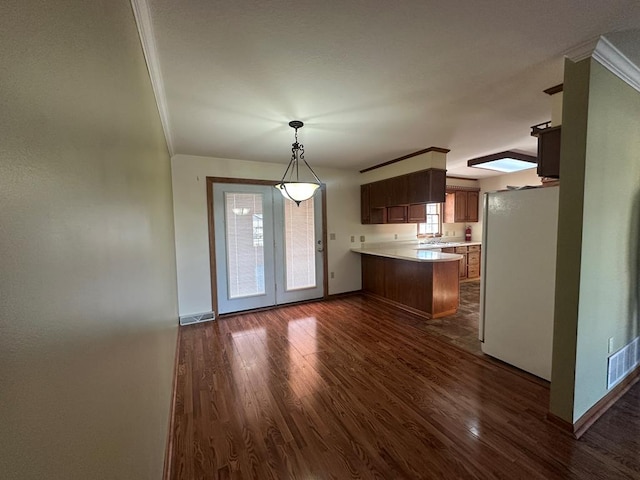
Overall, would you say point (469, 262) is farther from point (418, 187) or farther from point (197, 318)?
point (197, 318)

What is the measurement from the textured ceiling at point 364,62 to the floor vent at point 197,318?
2.34 m

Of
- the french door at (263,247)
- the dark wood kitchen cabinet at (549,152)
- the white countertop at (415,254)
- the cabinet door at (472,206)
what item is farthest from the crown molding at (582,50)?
the cabinet door at (472,206)

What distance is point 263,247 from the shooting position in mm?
4141

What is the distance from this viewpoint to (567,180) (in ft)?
5.56

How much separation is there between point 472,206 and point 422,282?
3.59 meters

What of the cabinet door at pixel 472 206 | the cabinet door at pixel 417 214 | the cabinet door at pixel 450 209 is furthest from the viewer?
the cabinet door at pixel 472 206

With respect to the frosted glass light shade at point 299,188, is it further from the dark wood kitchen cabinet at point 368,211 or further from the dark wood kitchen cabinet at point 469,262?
the dark wood kitchen cabinet at point 469,262

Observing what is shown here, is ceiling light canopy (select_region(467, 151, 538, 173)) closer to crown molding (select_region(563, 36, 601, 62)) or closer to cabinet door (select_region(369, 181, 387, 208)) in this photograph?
cabinet door (select_region(369, 181, 387, 208))

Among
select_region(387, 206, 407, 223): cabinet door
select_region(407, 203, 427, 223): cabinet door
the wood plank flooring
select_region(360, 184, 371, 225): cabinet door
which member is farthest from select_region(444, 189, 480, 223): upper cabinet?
the wood plank flooring

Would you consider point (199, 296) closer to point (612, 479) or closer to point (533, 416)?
point (533, 416)

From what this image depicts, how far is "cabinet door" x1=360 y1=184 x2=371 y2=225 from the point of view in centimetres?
486

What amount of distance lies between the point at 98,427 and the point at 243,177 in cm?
372

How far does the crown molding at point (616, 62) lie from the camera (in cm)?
159

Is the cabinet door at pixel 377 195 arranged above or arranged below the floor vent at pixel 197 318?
above
